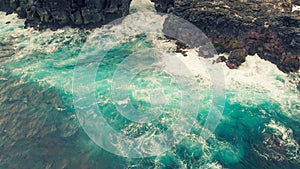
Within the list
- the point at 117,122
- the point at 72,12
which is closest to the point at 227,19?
the point at 117,122

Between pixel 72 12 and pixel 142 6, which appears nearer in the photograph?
pixel 72 12

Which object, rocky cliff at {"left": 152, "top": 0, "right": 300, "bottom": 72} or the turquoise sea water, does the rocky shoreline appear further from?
the turquoise sea water

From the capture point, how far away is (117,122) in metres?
39.9

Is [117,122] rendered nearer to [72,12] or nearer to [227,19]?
[227,19]

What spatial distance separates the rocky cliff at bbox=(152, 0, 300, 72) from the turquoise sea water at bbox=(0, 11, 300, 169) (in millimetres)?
5422

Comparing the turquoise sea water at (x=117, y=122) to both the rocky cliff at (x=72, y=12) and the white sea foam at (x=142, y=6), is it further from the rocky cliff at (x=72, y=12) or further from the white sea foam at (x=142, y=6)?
the white sea foam at (x=142, y=6)

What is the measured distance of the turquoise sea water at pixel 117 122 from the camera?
34.4m

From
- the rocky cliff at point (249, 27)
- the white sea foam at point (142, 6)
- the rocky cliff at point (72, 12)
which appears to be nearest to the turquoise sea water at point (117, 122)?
the rocky cliff at point (249, 27)

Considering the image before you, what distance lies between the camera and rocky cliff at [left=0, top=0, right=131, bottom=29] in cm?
5962

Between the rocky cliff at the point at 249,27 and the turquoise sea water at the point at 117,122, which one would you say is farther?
the rocky cliff at the point at 249,27

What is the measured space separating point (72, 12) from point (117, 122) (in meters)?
30.9

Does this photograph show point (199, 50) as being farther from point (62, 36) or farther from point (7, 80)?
point (7, 80)

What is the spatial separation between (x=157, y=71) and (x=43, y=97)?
62.1 feet

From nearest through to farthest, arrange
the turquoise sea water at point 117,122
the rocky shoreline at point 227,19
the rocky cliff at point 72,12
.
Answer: the turquoise sea water at point 117,122 → the rocky shoreline at point 227,19 → the rocky cliff at point 72,12
